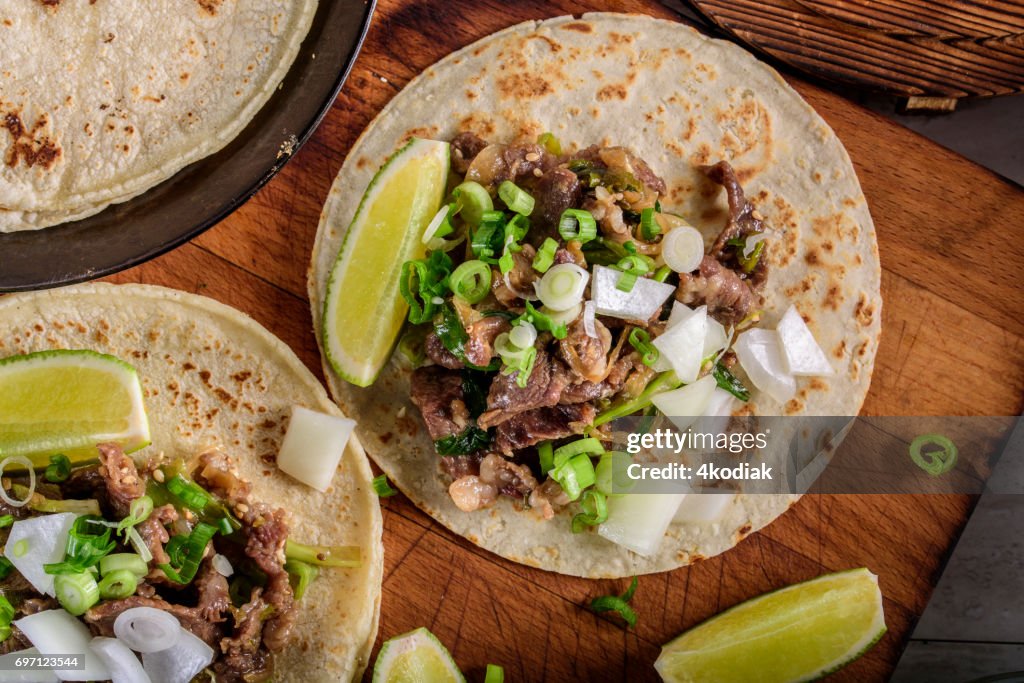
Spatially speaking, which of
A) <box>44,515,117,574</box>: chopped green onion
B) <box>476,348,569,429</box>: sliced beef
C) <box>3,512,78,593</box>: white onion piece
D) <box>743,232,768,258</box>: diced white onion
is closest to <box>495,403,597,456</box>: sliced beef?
<box>476,348,569,429</box>: sliced beef

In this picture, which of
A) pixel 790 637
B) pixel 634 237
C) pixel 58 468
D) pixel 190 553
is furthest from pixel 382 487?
pixel 790 637

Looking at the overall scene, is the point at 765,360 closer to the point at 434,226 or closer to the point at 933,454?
the point at 933,454

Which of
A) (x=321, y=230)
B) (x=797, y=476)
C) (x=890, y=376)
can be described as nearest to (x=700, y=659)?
(x=797, y=476)

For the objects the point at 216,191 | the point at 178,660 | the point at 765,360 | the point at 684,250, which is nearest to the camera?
the point at 178,660

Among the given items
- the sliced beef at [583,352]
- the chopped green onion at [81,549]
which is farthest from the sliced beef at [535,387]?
the chopped green onion at [81,549]

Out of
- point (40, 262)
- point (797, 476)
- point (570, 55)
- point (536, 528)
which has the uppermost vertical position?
point (570, 55)

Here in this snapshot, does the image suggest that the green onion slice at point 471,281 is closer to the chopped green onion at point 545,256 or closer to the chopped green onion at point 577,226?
the chopped green onion at point 545,256

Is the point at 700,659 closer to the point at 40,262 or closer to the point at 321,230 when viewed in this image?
the point at 321,230
